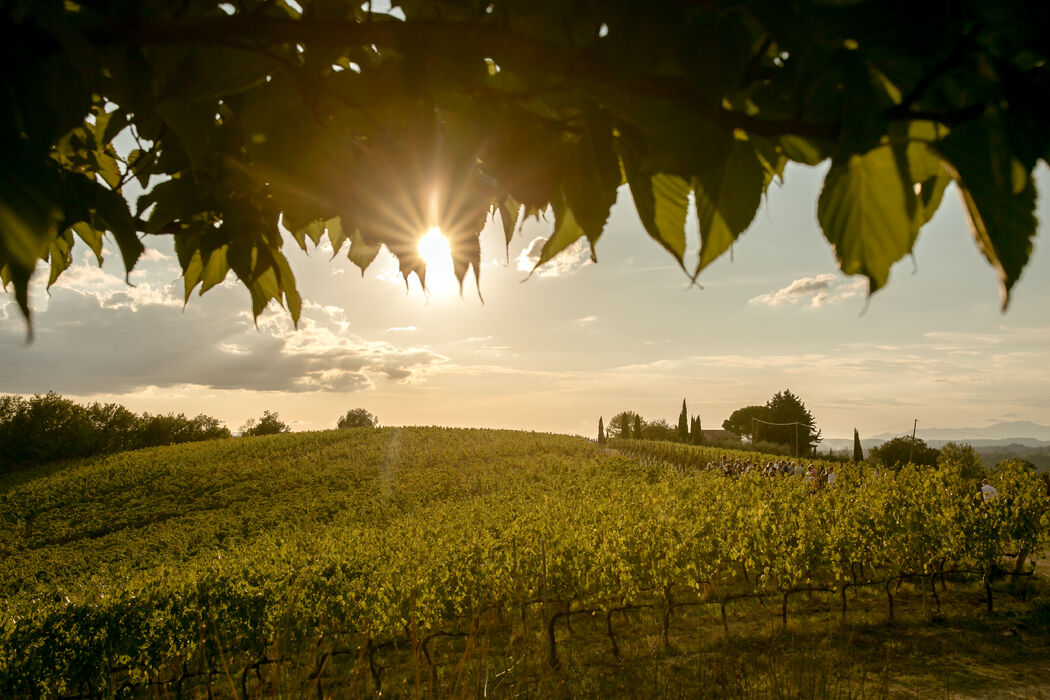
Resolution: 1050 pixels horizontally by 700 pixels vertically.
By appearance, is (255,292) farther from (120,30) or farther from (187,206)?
(120,30)

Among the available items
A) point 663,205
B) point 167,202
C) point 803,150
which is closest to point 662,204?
point 663,205

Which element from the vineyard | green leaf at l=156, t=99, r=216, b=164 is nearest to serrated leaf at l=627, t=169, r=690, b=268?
green leaf at l=156, t=99, r=216, b=164

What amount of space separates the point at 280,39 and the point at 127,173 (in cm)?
70

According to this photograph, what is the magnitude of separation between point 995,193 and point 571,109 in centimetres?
36

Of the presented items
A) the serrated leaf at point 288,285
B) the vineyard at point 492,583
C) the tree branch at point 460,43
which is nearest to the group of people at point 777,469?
the vineyard at point 492,583

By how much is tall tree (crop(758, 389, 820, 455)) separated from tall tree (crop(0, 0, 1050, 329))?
57599 mm

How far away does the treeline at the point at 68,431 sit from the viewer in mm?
37750

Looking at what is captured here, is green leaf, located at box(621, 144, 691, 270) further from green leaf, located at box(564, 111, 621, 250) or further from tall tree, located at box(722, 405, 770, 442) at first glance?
tall tree, located at box(722, 405, 770, 442)

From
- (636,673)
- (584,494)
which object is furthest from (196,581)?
(584,494)

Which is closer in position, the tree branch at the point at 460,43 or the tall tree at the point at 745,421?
the tree branch at the point at 460,43

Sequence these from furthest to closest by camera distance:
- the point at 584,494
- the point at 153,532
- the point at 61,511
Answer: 1. the point at 61,511
2. the point at 153,532
3. the point at 584,494

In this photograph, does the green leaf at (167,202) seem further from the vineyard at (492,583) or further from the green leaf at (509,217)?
the vineyard at (492,583)

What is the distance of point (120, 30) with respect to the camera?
1.83 feet

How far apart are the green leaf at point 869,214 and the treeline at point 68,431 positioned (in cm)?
4945
